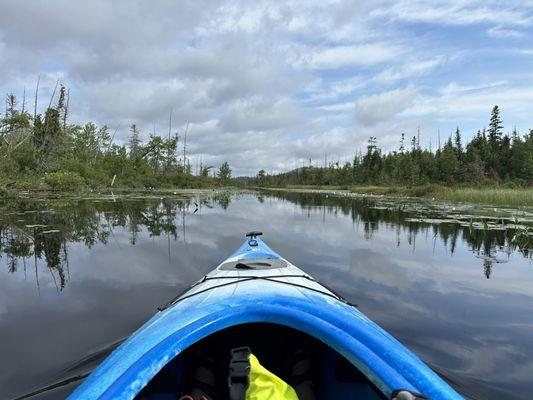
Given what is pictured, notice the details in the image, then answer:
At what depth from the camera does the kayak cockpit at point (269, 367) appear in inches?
97.3

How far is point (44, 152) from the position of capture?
27.7m

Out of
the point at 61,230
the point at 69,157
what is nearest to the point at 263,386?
the point at 61,230

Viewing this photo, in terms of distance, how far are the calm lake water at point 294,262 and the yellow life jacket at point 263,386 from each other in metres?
1.79

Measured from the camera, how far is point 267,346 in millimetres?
2848

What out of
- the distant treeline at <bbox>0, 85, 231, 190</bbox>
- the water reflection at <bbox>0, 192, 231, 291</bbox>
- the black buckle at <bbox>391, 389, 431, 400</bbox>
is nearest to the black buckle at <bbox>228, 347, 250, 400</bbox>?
the black buckle at <bbox>391, 389, 431, 400</bbox>

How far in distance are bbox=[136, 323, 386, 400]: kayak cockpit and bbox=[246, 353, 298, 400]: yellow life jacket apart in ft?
1.31

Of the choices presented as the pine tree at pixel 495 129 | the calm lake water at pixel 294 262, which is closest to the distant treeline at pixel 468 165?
the pine tree at pixel 495 129

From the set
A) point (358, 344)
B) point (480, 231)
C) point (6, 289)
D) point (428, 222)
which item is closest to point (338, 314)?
point (358, 344)

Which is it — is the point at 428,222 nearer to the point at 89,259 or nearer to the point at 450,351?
the point at 450,351

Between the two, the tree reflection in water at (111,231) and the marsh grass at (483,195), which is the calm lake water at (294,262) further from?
the marsh grass at (483,195)

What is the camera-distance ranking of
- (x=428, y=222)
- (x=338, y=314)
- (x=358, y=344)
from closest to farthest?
(x=358, y=344), (x=338, y=314), (x=428, y=222)

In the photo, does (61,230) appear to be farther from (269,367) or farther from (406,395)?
(406,395)

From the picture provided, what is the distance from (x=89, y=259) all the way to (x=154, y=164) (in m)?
41.8

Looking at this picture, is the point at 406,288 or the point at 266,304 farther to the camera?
the point at 406,288
